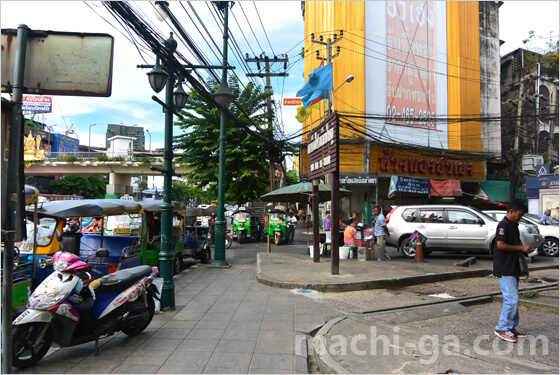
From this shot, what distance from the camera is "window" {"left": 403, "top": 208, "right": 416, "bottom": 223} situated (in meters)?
13.1

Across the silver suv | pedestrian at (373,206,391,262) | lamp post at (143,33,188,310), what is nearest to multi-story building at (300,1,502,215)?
the silver suv

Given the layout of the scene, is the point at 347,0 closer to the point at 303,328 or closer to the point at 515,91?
the point at 515,91

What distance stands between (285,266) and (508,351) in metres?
6.72

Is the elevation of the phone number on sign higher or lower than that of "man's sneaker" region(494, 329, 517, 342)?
higher

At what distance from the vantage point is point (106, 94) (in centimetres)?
284

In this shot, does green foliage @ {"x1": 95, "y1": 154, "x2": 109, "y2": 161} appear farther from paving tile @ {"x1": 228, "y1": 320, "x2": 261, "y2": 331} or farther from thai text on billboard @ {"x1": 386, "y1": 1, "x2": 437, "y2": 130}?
paving tile @ {"x1": 228, "y1": 320, "x2": 261, "y2": 331}

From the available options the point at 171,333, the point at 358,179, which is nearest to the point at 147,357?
the point at 171,333

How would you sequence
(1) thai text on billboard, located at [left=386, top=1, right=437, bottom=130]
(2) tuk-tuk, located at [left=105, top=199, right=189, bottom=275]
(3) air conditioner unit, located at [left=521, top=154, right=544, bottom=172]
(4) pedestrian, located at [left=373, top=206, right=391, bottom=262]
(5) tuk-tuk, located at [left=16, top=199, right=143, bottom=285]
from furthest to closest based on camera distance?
(3) air conditioner unit, located at [left=521, top=154, right=544, bottom=172]
(1) thai text on billboard, located at [left=386, top=1, right=437, bottom=130]
(4) pedestrian, located at [left=373, top=206, right=391, bottom=262]
(2) tuk-tuk, located at [left=105, top=199, right=189, bottom=275]
(5) tuk-tuk, located at [left=16, top=199, right=143, bottom=285]

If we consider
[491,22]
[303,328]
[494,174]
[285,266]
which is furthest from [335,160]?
[491,22]

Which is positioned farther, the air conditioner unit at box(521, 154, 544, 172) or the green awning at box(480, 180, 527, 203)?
the air conditioner unit at box(521, 154, 544, 172)

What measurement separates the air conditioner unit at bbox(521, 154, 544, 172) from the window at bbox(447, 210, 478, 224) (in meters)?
16.3

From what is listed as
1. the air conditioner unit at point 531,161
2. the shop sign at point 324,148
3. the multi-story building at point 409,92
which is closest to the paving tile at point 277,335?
the shop sign at point 324,148

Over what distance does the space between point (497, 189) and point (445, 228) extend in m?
15.0

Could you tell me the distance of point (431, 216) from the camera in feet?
42.4
